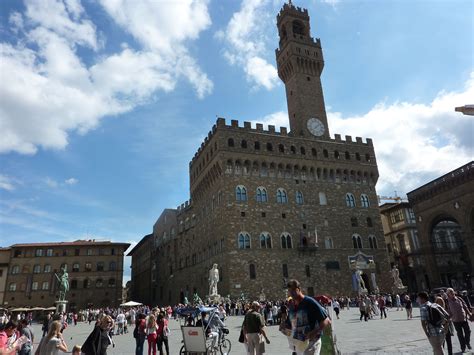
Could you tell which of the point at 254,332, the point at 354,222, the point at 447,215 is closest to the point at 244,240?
the point at 354,222

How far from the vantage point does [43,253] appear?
5397 centimetres

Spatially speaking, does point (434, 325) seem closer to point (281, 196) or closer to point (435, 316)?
point (435, 316)

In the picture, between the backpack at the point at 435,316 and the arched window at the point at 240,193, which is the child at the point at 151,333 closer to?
the backpack at the point at 435,316

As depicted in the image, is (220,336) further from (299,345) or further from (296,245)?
(296,245)

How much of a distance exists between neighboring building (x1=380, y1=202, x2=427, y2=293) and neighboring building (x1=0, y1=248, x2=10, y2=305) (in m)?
54.8

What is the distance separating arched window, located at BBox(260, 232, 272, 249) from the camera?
109 ft

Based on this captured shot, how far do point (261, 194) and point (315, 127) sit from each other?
10396mm

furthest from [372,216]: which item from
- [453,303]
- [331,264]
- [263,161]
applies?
[453,303]

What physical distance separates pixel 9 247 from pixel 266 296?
142 feet

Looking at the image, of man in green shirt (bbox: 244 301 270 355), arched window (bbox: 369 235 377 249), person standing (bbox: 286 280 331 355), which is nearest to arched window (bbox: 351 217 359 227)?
arched window (bbox: 369 235 377 249)

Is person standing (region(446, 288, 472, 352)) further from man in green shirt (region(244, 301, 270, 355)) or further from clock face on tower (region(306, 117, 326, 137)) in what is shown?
clock face on tower (region(306, 117, 326, 137))

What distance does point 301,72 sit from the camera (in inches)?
1588

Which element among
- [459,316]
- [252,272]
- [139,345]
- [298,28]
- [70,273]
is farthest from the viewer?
[70,273]

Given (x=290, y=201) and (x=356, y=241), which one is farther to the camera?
(x=356, y=241)
